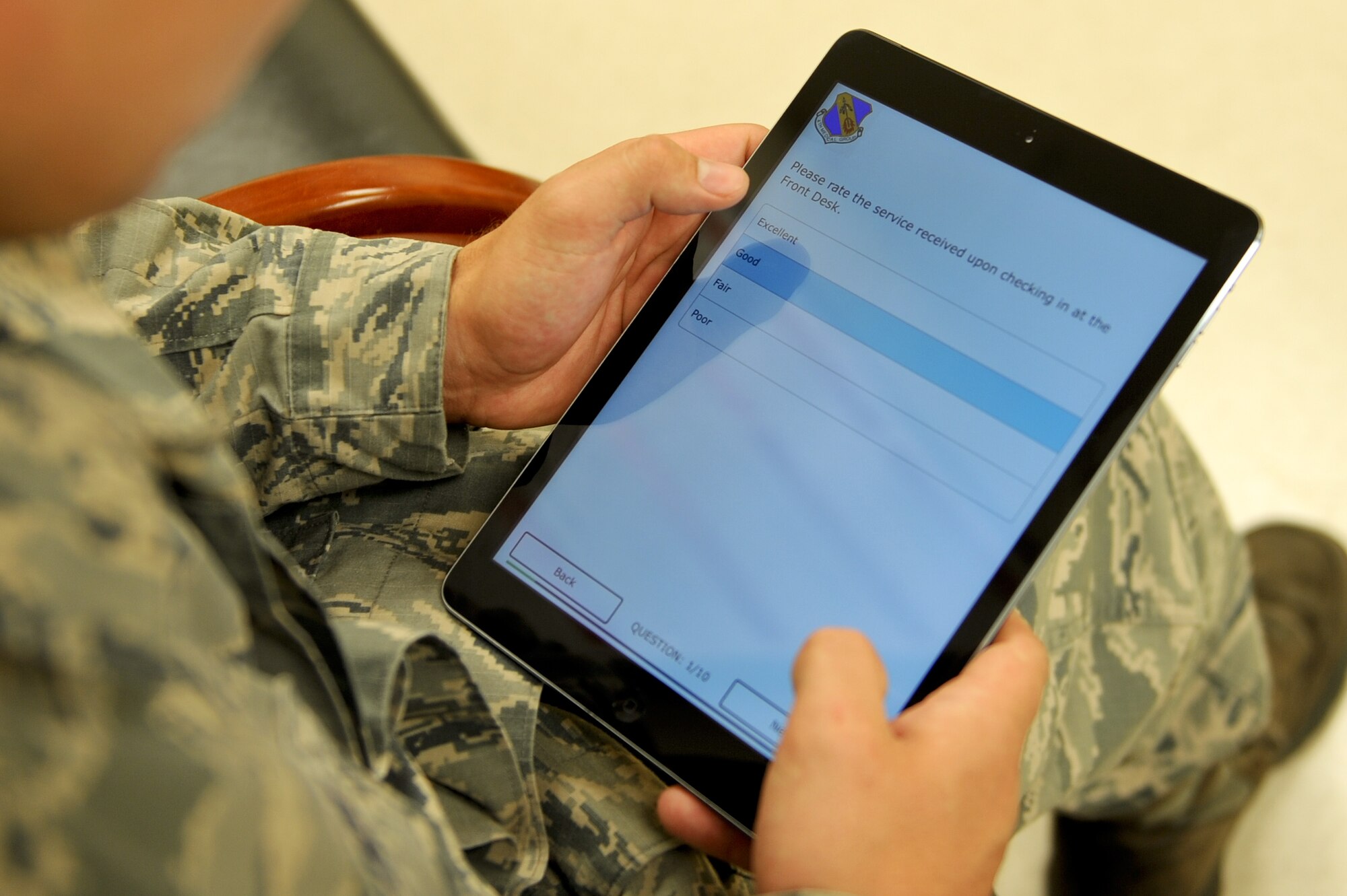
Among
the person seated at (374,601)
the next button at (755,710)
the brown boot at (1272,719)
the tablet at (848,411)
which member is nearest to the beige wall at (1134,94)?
the brown boot at (1272,719)

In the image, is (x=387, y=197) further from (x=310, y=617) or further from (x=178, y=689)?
(x=178, y=689)

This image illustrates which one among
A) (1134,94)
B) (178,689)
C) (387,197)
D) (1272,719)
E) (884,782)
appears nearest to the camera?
(178,689)

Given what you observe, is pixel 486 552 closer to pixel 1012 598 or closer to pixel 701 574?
pixel 701 574

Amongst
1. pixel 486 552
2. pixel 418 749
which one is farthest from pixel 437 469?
pixel 418 749

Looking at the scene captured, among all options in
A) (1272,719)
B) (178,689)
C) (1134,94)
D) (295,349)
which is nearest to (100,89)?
(178,689)

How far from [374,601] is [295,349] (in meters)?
0.14

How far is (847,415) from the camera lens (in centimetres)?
48

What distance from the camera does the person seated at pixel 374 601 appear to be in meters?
0.23

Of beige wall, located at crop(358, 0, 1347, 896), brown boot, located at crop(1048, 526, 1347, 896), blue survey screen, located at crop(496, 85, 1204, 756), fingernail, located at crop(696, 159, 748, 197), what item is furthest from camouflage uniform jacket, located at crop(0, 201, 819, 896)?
beige wall, located at crop(358, 0, 1347, 896)

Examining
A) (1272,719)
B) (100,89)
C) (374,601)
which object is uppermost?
(1272,719)

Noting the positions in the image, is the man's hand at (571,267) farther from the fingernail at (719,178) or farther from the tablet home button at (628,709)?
the tablet home button at (628,709)

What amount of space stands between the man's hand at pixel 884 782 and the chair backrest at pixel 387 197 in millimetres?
433

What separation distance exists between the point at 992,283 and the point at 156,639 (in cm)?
39

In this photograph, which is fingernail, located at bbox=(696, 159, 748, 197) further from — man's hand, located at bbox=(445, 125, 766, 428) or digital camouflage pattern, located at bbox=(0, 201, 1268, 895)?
digital camouflage pattern, located at bbox=(0, 201, 1268, 895)
